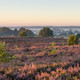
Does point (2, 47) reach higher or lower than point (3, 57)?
higher

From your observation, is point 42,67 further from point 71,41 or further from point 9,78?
point 71,41

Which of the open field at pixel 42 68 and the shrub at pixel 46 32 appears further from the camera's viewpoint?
the shrub at pixel 46 32

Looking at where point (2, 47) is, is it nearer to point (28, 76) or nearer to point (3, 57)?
point (3, 57)

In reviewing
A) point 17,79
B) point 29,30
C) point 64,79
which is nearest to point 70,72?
point 64,79

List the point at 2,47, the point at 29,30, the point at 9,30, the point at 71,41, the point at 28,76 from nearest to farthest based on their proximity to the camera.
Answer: the point at 28,76, the point at 2,47, the point at 71,41, the point at 29,30, the point at 9,30

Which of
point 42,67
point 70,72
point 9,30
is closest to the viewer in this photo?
point 70,72

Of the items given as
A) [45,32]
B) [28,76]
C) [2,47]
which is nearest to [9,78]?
[28,76]

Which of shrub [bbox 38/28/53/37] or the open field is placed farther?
shrub [bbox 38/28/53/37]

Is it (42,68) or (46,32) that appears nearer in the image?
(42,68)

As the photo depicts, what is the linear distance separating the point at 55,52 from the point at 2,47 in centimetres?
723

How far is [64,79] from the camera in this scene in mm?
4988

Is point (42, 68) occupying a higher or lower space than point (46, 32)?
higher

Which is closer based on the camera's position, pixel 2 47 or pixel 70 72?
pixel 70 72

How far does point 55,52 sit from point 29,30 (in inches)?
3213
